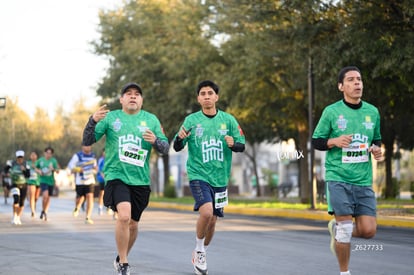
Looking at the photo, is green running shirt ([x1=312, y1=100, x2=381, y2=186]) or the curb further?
the curb

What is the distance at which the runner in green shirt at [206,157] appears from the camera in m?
9.51

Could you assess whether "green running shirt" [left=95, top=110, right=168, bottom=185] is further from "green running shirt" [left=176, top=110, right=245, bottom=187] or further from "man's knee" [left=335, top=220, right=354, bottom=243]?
"man's knee" [left=335, top=220, right=354, bottom=243]

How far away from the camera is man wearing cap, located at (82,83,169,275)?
346 inches

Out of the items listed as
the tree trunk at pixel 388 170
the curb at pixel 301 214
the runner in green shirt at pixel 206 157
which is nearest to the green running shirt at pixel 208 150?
the runner in green shirt at pixel 206 157

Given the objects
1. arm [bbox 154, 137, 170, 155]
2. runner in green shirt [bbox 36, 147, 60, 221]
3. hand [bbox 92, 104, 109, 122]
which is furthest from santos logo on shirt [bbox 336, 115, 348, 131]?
runner in green shirt [bbox 36, 147, 60, 221]

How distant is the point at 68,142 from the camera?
81.8 m

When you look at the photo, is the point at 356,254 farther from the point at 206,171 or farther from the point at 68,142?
the point at 68,142

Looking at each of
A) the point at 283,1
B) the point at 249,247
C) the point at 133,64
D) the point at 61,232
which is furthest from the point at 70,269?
the point at 133,64

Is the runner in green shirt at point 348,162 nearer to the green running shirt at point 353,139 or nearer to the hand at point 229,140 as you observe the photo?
the green running shirt at point 353,139

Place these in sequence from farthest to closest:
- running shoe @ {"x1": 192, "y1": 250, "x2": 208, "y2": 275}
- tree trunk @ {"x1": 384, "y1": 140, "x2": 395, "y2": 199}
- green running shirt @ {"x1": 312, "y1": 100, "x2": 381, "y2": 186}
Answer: tree trunk @ {"x1": 384, "y1": 140, "x2": 395, "y2": 199} < running shoe @ {"x1": 192, "y1": 250, "x2": 208, "y2": 275} < green running shirt @ {"x1": 312, "y1": 100, "x2": 381, "y2": 186}

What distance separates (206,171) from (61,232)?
8106 millimetres

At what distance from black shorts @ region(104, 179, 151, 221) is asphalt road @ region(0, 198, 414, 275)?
1112 millimetres

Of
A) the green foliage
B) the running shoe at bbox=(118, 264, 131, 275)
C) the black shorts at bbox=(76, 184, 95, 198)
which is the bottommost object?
the running shoe at bbox=(118, 264, 131, 275)

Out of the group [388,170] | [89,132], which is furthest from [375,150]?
[388,170]
